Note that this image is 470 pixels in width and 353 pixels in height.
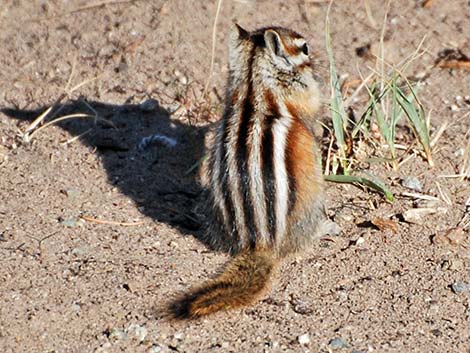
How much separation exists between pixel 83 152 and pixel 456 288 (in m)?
2.59

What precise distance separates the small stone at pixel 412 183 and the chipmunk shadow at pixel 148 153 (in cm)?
120

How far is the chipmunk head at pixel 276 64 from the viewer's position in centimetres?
596

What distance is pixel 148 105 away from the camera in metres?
7.55

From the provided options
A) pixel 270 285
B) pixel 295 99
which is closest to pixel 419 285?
pixel 270 285

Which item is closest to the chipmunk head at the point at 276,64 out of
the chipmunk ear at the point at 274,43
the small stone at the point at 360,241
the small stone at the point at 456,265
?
the chipmunk ear at the point at 274,43

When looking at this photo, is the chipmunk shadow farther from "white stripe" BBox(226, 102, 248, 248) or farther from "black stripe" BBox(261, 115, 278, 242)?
"black stripe" BBox(261, 115, 278, 242)

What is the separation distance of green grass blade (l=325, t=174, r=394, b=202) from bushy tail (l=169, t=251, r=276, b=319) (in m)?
0.91

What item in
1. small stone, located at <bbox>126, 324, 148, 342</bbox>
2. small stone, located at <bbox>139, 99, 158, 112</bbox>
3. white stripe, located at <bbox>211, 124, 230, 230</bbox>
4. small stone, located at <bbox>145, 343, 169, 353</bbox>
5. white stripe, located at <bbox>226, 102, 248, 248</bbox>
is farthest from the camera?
small stone, located at <bbox>139, 99, 158, 112</bbox>

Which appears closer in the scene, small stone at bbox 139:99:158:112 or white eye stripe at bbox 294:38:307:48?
white eye stripe at bbox 294:38:307:48

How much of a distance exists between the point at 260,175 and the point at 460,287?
1175 mm

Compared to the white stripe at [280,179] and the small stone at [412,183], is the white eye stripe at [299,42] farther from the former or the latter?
the small stone at [412,183]

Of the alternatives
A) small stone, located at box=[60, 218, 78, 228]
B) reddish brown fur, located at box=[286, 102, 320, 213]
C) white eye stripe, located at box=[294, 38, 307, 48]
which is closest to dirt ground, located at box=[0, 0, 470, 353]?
small stone, located at box=[60, 218, 78, 228]

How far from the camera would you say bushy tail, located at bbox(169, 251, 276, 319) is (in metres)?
5.31

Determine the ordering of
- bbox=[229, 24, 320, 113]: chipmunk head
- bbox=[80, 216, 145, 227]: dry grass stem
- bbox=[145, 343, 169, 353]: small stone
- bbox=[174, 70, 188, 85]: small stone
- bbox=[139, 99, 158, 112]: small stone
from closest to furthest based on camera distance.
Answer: bbox=[145, 343, 169, 353]: small stone, bbox=[229, 24, 320, 113]: chipmunk head, bbox=[80, 216, 145, 227]: dry grass stem, bbox=[139, 99, 158, 112]: small stone, bbox=[174, 70, 188, 85]: small stone
